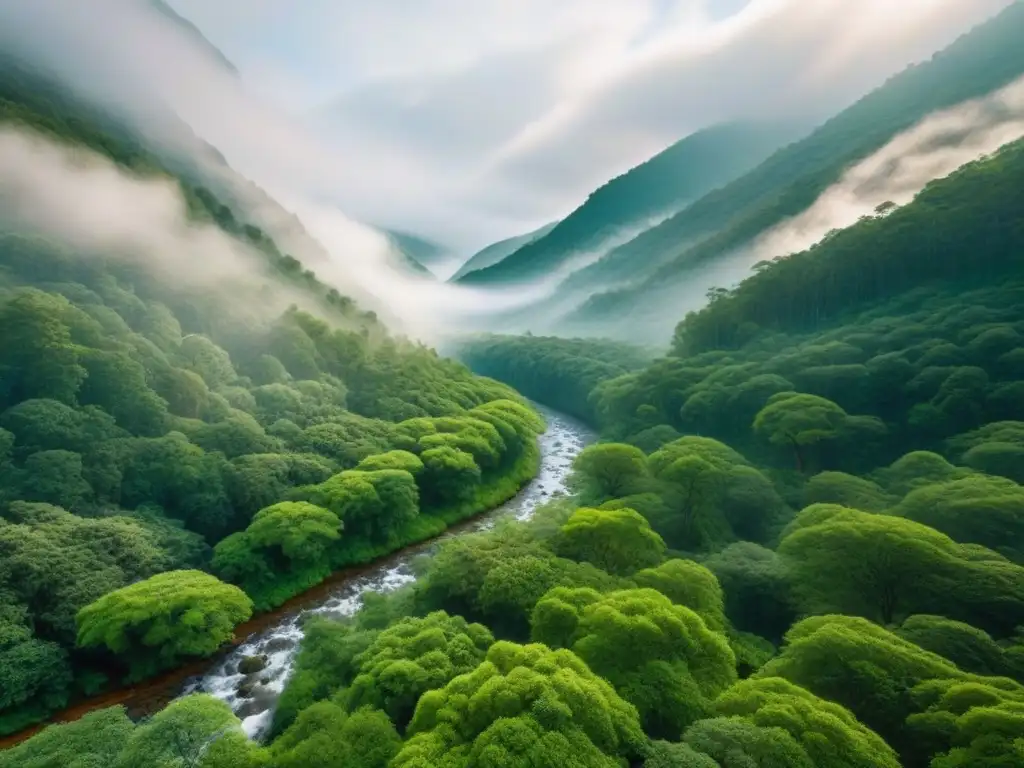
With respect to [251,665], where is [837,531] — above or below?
above

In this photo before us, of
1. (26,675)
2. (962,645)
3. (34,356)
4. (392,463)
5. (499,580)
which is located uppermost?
(34,356)

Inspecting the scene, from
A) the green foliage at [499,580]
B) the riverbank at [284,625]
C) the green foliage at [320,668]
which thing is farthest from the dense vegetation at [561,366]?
the green foliage at [320,668]

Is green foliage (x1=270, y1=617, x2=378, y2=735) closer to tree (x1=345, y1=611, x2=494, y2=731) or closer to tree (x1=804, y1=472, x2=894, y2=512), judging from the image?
tree (x1=345, y1=611, x2=494, y2=731)

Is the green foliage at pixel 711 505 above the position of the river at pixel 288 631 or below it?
above

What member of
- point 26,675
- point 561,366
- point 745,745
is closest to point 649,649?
point 745,745

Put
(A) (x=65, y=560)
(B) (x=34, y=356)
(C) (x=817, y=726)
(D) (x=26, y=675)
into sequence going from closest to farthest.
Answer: (C) (x=817, y=726) → (D) (x=26, y=675) → (A) (x=65, y=560) → (B) (x=34, y=356)

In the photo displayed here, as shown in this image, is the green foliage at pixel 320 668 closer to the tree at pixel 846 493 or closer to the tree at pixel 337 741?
the tree at pixel 337 741

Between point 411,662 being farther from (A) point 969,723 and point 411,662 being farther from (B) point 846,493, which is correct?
(B) point 846,493
